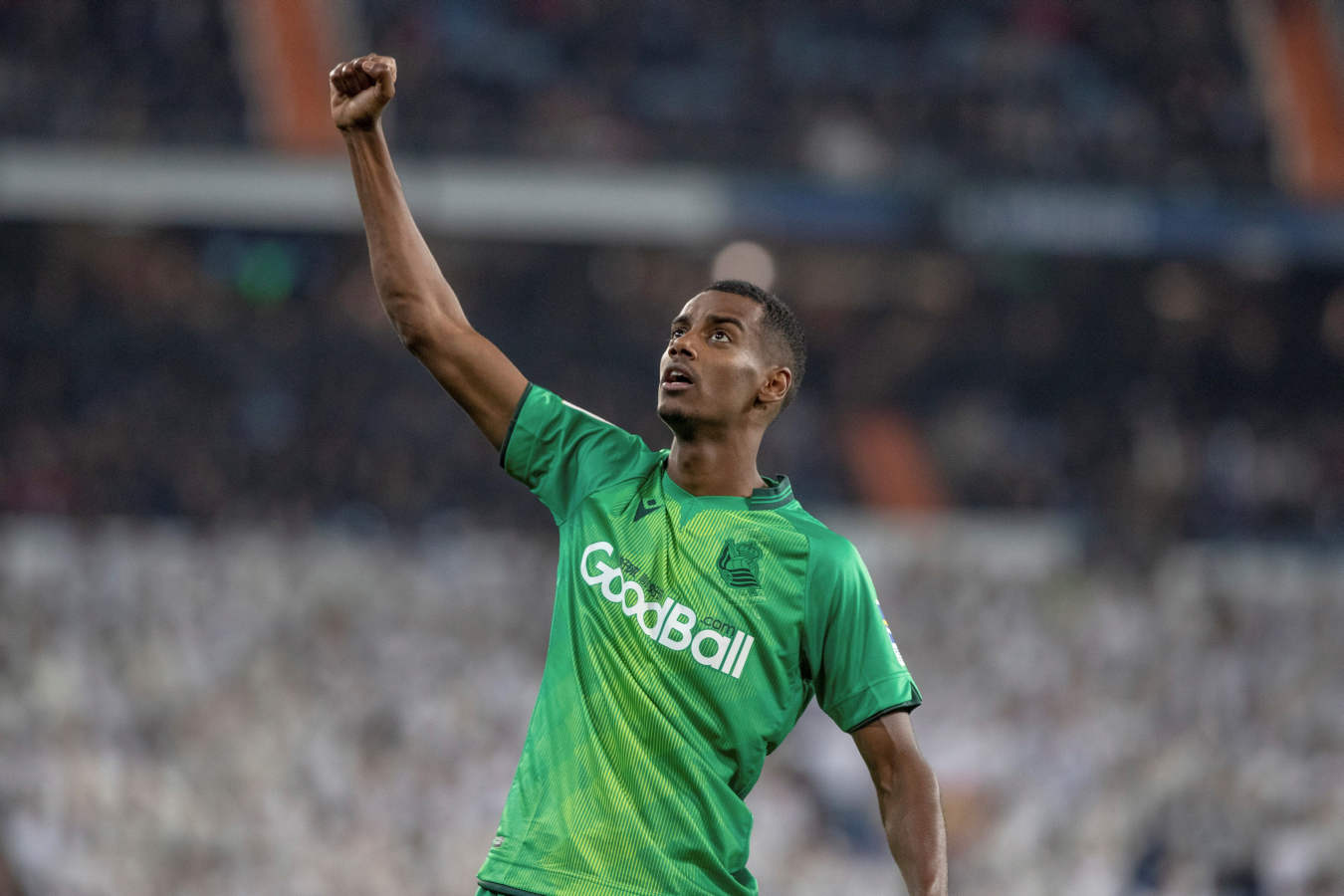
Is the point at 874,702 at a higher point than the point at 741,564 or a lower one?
lower

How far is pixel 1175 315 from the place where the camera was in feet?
73.8

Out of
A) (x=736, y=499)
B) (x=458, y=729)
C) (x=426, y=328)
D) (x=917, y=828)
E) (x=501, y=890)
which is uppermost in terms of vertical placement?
(x=458, y=729)

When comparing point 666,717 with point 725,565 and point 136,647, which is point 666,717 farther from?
point 136,647

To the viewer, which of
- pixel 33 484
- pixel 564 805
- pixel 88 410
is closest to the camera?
pixel 564 805

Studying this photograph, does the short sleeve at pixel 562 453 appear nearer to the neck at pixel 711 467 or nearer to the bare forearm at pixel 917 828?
the neck at pixel 711 467

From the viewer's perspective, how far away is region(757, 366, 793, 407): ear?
9.98ft

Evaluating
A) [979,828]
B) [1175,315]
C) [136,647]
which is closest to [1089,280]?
[1175,315]

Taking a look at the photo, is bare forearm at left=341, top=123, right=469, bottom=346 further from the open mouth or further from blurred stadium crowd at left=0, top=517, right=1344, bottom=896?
blurred stadium crowd at left=0, top=517, right=1344, bottom=896

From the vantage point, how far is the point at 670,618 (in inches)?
109

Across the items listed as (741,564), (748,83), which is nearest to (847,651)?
(741,564)

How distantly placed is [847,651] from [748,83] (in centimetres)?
1746

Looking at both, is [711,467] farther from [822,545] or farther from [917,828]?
[917,828]

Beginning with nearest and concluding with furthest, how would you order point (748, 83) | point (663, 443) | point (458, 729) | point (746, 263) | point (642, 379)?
1. point (458, 729)
2. point (663, 443)
3. point (748, 83)
4. point (642, 379)
5. point (746, 263)

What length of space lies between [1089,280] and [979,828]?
41.3ft
